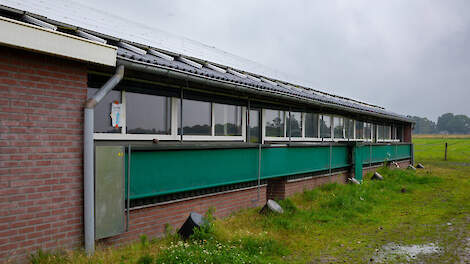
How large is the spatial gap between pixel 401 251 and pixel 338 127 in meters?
8.33

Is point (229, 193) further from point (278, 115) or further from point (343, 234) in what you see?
point (278, 115)

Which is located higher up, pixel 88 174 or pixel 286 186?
pixel 88 174

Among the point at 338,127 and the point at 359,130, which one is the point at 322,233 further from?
the point at 359,130

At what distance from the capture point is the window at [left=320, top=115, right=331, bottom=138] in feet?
40.4

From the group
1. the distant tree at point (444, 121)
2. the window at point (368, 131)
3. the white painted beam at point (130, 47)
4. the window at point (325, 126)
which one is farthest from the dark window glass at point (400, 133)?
the distant tree at point (444, 121)

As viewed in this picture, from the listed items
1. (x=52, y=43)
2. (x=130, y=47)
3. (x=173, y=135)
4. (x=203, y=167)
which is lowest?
(x=203, y=167)

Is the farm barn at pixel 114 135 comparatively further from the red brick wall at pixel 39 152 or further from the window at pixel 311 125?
the window at pixel 311 125

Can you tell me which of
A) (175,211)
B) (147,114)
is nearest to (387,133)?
(175,211)

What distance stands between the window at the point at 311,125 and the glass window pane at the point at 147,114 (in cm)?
617

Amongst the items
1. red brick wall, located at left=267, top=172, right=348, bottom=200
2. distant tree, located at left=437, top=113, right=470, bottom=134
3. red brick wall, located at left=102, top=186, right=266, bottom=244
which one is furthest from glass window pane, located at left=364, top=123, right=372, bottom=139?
distant tree, located at left=437, top=113, right=470, bottom=134

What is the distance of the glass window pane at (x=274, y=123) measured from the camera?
949 centimetres

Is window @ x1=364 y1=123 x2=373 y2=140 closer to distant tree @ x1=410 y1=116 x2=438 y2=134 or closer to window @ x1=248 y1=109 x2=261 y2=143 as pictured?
window @ x1=248 y1=109 x2=261 y2=143

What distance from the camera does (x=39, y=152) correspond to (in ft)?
13.9

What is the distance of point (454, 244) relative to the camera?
6.17 meters
